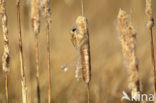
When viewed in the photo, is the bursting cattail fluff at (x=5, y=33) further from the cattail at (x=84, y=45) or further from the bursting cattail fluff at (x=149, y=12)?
the bursting cattail fluff at (x=149, y=12)

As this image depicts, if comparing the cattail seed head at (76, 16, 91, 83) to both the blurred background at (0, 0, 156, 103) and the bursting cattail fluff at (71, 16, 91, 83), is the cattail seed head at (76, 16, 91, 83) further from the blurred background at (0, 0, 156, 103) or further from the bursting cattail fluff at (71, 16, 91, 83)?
the blurred background at (0, 0, 156, 103)

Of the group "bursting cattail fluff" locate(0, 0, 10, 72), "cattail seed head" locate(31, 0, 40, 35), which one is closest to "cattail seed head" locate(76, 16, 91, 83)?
"cattail seed head" locate(31, 0, 40, 35)

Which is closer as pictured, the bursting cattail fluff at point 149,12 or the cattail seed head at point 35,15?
the bursting cattail fluff at point 149,12

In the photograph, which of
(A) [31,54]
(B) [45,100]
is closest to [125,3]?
(A) [31,54]

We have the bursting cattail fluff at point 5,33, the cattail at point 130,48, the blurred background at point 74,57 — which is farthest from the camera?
the blurred background at point 74,57

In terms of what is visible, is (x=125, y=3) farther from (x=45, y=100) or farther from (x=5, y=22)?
(x=5, y=22)

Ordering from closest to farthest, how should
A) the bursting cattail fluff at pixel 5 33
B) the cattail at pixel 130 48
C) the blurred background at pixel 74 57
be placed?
the cattail at pixel 130 48
the bursting cattail fluff at pixel 5 33
the blurred background at pixel 74 57

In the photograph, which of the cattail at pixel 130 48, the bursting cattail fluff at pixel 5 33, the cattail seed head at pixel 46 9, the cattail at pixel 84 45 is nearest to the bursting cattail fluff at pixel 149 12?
the cattail at pixel 130 48
